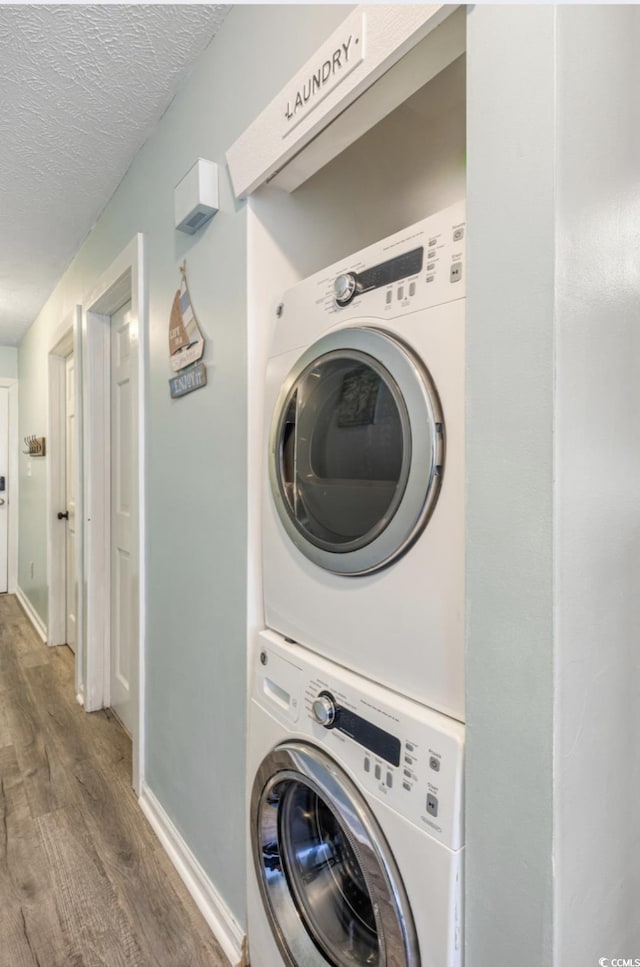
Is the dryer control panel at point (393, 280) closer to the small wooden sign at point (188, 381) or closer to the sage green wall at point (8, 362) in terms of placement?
the small wooden sign at point (188, 381)

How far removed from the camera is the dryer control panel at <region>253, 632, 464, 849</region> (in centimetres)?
76

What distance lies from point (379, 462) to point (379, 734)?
0.48 metres

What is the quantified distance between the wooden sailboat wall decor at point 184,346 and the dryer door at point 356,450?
1.52ft

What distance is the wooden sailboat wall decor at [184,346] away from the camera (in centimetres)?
148

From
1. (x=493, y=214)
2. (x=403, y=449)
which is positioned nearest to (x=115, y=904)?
(x=403, y=449)

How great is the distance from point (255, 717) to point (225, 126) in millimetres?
1542

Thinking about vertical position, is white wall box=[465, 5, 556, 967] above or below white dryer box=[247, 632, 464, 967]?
above

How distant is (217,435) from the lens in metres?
1.40

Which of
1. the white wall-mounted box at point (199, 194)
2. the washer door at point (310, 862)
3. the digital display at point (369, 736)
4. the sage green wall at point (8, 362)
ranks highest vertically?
the sage green wall at point (8, 362)

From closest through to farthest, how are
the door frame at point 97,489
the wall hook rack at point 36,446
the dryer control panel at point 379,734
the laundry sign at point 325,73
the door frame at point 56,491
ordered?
1. the dryer control panel at point 379,734
2. the laundry sign at point 325,73
3. the door frame at point 97,489
4. the door frame at point 56,491
5. the wall hook rack at point 36,446

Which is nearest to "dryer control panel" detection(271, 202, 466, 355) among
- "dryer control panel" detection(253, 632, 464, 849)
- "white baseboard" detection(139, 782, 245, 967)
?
"dryer control panel" detection(253, 632, 464, 849)

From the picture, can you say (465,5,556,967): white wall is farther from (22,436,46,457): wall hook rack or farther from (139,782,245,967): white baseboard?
(22,436,46,457): wall hook rack

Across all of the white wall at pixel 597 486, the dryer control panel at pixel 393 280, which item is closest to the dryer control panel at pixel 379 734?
the white wall at pixel 597 486

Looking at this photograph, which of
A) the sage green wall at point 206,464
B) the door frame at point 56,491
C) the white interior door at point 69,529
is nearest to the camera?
the sage green wall at point 206,464
